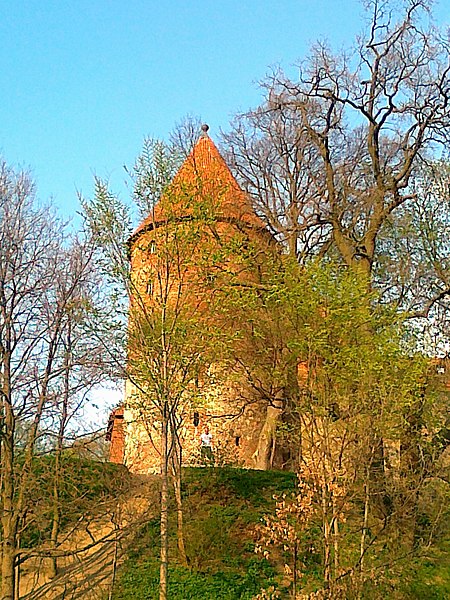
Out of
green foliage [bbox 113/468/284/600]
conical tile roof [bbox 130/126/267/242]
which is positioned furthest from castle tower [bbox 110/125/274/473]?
green foliage [bbox 113/468/284/600]

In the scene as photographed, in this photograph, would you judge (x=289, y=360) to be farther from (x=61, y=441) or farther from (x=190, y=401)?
(x=61, y=441)

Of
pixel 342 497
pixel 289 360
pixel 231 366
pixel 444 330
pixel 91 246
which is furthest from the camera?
pixel 444 330

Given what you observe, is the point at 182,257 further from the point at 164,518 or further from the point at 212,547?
the point at 212,547

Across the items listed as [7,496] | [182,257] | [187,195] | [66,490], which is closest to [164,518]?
[7,496]

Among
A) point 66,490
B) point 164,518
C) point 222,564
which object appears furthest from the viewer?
point 222,564

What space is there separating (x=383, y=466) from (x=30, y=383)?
5.78m

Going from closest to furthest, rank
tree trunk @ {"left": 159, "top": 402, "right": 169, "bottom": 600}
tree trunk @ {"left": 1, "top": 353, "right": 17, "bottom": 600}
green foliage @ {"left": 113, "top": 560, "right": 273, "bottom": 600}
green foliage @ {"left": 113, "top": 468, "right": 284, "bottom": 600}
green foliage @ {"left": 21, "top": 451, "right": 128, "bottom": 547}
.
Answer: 1. tree trunk @ {"left": 1, "top": 353, "right": 17, "bottom": 600}
2. tree trunk @ {"left": 159, "top": 402, "right": 169, "bottom": 600}
3. green foliage @ {"left": 21, "top": 451, "right": 128, "bottom": 547}
4. green foliage @ {"left": 113, "top": 560, "right": 273, "bottom": 600}
5. green foliage @ {"left": 113, "top": 468, "right": 284, "bottom": 600}

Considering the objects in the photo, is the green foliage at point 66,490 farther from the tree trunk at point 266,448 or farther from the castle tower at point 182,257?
the tree trunk at point 266,448

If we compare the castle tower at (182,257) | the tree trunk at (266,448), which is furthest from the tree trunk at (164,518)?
the tree trunk at (266,448)

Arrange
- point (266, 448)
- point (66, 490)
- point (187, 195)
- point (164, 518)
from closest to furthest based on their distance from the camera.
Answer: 1. point (164, 518)
2. point (187, 195)
3. point (66, 490)
4. point (266, 448)

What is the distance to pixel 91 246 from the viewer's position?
1270 centimetres

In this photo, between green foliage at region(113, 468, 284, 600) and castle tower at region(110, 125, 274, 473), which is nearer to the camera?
castle tower at region(110, 125, 274, 473)

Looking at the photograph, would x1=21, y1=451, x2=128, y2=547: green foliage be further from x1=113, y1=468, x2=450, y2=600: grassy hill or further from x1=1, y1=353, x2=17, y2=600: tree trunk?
x1=113, y1=468, x2=450, y2=600: grassy hill

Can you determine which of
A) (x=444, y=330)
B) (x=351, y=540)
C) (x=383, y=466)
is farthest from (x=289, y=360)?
(x=444, y=330)
